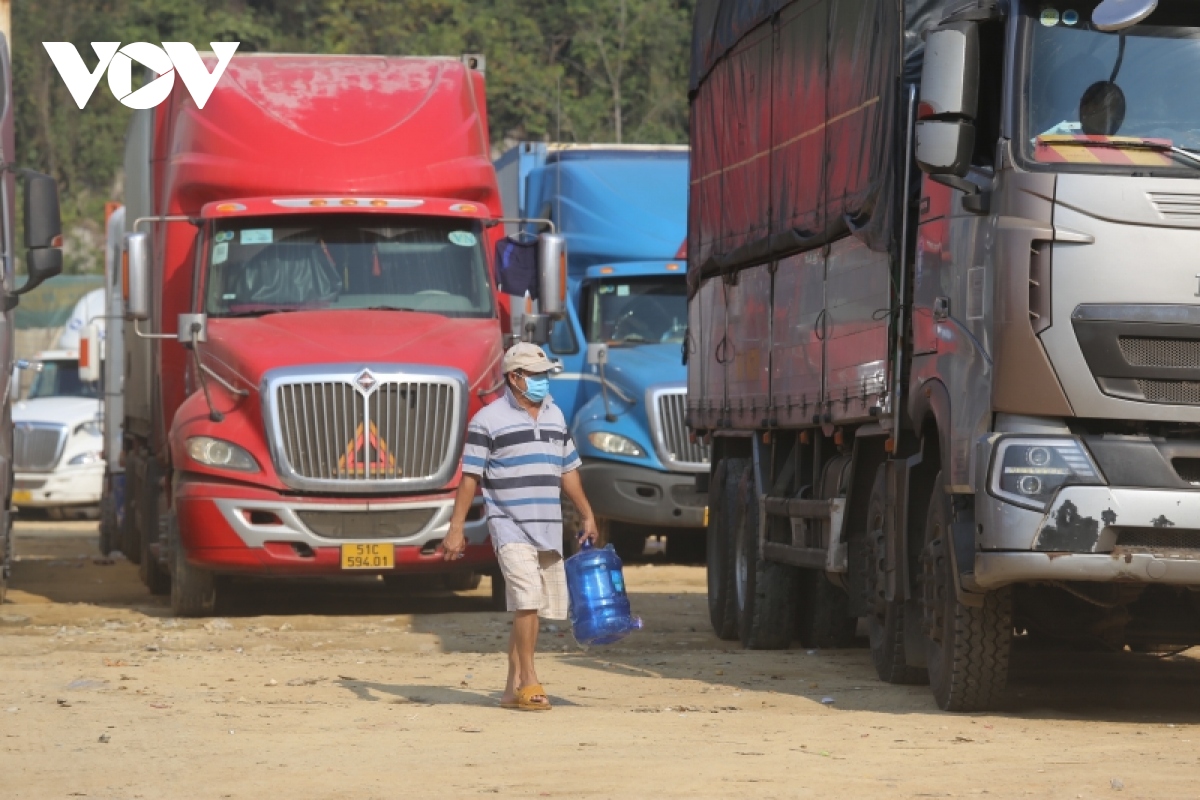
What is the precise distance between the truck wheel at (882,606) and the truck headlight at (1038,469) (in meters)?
1.91

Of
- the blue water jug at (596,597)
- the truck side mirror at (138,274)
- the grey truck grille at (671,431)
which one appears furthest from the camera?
the grey truck grille at (671,431)

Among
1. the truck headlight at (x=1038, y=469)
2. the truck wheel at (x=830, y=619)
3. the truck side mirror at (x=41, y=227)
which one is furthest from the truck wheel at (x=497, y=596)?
the truck headlight at (x=1038, y=469)

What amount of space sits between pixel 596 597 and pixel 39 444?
20975 mm

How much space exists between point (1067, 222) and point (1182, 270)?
514mm

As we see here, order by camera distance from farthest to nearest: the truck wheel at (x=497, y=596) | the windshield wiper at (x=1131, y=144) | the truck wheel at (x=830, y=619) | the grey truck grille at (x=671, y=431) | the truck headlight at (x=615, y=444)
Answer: the truck headlight at (x=615, y=444), the grey truck grille at (x=671, y=431), the truck wheel at (x=497, y=596), the truck wheel at (x=830, y=619), the windshield wiper at (x=1131, y=144)

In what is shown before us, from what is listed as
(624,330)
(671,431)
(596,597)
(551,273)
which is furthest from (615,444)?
(596,597)

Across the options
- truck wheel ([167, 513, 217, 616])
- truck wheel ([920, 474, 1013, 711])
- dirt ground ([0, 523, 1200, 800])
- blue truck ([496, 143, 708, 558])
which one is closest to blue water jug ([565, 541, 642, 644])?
dirt ground ([0, 523, 1200, 800])

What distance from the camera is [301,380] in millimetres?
15703

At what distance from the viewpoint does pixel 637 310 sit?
21375 mm

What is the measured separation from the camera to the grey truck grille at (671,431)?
20.1m

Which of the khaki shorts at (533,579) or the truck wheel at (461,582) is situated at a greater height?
the khaki shorts at (533,579)

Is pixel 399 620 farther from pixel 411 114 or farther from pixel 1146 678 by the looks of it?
pixel 1146 678

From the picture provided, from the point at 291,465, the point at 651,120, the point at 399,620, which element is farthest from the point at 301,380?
the point at 651,120

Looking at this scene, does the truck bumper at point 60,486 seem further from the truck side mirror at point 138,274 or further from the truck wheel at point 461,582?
the truck side mirror at point 138,274
